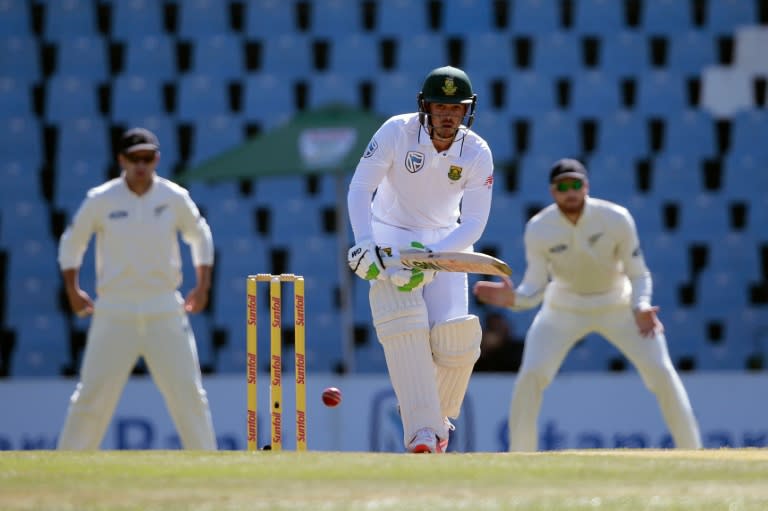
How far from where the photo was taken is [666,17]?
12.1 m

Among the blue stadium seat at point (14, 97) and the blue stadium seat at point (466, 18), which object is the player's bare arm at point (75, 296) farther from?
the blue stadium seat at point (466, 18)

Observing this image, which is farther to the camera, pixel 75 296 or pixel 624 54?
pixel 624 54

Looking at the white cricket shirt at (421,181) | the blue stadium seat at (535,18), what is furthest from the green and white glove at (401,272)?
the blue stadium seat at (535,18)

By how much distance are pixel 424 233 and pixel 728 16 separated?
7.05m

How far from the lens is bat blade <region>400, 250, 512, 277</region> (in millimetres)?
5438

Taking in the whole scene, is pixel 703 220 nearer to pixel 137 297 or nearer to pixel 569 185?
pixel 569 185

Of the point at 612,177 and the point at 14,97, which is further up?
the point at 14,97

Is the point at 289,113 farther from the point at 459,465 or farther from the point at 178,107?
the point at 459,465

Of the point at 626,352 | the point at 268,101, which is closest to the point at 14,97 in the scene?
the point at 268,101

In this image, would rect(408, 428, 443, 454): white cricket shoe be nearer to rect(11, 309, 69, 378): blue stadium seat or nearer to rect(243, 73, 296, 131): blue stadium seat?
rect(11, 309, 69, 378): blue stadium seat

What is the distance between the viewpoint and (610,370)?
35.8 ft

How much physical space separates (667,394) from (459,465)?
3423mm

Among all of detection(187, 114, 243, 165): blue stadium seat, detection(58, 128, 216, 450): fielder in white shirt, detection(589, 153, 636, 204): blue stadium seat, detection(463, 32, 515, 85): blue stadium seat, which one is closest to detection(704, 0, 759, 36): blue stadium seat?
detection(589, 153, 636, 204): blue stadium seat

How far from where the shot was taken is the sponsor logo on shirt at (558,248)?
785 centimetres
